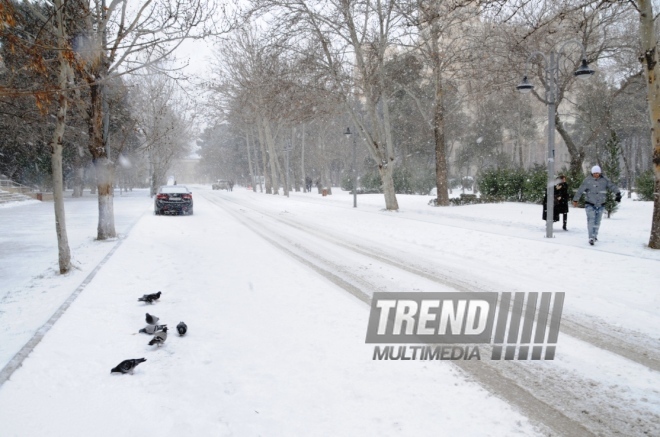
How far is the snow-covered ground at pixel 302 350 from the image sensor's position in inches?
118

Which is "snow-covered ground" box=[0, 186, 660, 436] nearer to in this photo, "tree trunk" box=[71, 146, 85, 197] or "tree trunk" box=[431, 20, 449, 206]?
"tree trunk" box=[431, 20, 449, 206]

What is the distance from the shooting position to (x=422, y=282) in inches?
267

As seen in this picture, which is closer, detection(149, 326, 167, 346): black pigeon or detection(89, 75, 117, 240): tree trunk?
detection(149, 326, 167, 346): black pigeon

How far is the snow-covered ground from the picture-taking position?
2988mm

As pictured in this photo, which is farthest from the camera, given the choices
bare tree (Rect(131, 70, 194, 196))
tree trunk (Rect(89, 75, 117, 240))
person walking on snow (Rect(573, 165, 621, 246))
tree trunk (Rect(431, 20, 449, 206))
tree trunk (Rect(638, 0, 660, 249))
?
Answer: tree trunk (Rect(431, 20, 449, 206))

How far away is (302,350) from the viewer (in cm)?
416

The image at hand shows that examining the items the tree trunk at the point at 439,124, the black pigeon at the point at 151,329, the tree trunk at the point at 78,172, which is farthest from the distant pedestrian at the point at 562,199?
the tree trunk at the point at 78,172

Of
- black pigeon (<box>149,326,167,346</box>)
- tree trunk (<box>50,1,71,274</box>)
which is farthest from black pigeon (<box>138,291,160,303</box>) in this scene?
tree trunk (<box>50,1,71,274</box>)

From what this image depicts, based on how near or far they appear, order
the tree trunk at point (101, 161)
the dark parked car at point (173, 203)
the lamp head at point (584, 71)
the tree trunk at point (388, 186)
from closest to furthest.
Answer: the lamp head at point (584, 71), the tree trunk at point (101, 161), the dark parked car at point (173, 203), the tree trunk at point (388, 186)

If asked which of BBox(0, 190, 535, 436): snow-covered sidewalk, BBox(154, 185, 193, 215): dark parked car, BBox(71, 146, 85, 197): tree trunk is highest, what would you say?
BBox(71, 146, 85, 197): tree trunk

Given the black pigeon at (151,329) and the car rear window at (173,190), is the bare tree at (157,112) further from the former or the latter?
the black pigeon at (151,329)

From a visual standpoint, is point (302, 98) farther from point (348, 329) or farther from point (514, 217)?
point (348, 329)

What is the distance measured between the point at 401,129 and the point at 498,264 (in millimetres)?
33845

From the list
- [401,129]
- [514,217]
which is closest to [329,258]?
[514,217]
